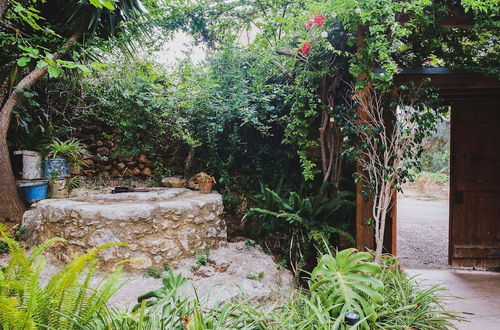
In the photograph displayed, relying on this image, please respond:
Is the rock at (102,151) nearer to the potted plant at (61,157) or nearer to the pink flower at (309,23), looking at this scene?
the potted plant at (61,157)

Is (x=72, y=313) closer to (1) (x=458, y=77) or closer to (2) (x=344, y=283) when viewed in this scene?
(2) (x=344, y=283)

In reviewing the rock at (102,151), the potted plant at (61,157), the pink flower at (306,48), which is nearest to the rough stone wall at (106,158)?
the rock at (102,151)

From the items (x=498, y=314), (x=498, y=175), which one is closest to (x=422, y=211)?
(x=498, y=175)

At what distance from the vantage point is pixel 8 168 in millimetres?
3107

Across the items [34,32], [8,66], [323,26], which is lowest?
[8,66]

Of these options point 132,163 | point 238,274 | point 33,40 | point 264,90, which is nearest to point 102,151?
point 132,163

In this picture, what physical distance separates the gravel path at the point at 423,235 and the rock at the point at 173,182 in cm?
305

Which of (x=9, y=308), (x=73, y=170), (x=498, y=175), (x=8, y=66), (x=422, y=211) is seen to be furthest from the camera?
(x=422, y=211)

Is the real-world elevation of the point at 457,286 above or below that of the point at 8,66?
below

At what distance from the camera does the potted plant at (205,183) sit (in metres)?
3.51

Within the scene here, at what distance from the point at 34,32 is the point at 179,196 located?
8.57ft

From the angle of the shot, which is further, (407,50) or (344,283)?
(407,50)

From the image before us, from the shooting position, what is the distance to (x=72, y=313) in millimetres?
1179

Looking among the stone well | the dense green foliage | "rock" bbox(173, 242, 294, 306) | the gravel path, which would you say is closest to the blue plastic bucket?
the stone well
